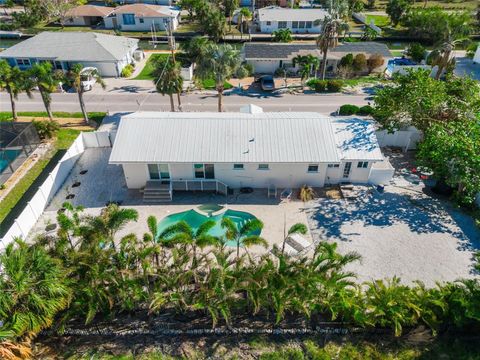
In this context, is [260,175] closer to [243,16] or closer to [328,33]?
[328,33]

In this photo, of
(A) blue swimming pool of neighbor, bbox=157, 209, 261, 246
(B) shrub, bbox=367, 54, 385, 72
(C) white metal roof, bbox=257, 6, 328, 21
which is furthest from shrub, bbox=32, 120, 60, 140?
(C) white metal roof, bbox=257, 6, 328, 21

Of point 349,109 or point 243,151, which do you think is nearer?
point 243,151

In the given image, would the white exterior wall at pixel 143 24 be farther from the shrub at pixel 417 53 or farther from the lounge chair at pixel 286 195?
the lounge chair at pixel 286 195

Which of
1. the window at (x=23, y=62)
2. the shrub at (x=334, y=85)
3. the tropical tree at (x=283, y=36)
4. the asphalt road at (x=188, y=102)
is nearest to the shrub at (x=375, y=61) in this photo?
the shrub at (x=334, y=85)

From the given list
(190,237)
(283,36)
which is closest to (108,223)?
(190,237)

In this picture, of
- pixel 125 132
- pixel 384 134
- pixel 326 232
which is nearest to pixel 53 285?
pixel 125 132

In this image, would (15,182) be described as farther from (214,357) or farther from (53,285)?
(214,357)
